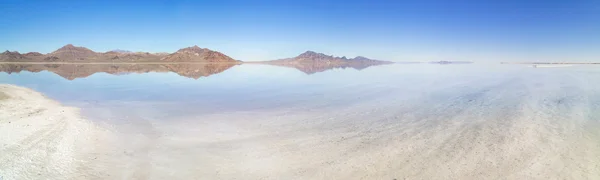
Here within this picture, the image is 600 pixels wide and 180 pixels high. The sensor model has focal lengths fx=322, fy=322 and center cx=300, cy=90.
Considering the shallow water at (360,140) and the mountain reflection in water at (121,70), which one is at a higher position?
the mountain reflection in water at (121,70)

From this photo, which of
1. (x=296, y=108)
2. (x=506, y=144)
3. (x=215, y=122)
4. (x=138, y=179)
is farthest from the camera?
(x=296, y=108)

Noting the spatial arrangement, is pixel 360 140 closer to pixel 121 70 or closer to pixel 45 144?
pixel 45 144

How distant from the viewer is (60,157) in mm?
6473

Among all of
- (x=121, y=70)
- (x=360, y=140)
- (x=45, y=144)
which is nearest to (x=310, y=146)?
(x=360, y=140)

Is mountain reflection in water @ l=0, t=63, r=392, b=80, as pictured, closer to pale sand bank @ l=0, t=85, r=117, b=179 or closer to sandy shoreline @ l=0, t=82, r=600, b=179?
pale sand bank @ l=0, t=85, r=117, b=179

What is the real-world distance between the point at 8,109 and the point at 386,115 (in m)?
13.4

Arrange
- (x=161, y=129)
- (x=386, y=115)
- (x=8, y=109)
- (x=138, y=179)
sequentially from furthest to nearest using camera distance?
(x=8, y=109) → (x=386, y=115) → (x=161, y=129) → (x=138, y=179)

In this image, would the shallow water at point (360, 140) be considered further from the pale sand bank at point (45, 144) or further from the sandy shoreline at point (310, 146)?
the pale sand bank at point (45, 144)

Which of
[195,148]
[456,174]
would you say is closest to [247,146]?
[195,148]

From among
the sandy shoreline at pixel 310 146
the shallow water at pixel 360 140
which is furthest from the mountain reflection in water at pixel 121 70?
the sandy shoreline at pixel 310 146

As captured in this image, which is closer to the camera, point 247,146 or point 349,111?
point 247,146

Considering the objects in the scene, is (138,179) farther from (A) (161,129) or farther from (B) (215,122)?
(B) (215,122)

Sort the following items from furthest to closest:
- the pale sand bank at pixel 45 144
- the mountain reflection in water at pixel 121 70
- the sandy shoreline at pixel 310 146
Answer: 1. the mountain reflection in water at pixel 121 70
2. the pale sand bank at pixel 45 144
3. the sandy shoreline at pixel 310 146

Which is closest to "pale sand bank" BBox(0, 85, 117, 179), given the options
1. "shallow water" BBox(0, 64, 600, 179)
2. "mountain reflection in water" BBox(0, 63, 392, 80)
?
"shallow water" BBox(0, 64, 600, 179)
